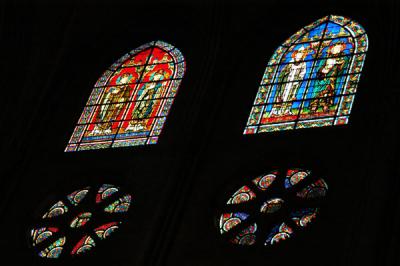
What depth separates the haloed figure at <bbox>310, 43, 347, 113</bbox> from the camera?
51.3ft

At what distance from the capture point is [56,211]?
51.5 ft

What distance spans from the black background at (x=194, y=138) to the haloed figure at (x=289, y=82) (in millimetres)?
446

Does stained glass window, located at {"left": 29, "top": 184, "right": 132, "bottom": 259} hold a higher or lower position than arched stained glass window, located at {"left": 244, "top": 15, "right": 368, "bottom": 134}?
lower

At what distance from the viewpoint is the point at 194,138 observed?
1553cm

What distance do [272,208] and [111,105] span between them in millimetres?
4299

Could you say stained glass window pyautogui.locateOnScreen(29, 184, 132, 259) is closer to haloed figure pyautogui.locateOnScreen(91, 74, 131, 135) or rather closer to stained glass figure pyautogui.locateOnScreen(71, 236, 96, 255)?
stained glass figure pyautogui.locateOnScreen(71, 236, 96, 255)

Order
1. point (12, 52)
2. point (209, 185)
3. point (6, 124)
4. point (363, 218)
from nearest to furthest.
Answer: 1. point (363, 218)
2. point (209, 185)
3. point (6, 124)
4. point (12, 52)

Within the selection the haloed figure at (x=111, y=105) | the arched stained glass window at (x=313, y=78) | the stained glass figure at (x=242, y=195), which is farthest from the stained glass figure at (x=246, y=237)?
the haloed figure at (x=111, y=105)

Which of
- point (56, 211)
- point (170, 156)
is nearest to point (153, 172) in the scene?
point (170, 156)

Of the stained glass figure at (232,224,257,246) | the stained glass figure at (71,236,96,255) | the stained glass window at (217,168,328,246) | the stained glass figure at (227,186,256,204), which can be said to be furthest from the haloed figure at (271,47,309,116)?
the stained glass figure at (71,236,96,255)

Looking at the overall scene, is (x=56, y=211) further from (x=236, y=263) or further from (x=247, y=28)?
(x=247, y=28)

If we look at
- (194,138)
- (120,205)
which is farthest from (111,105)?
(120,205)

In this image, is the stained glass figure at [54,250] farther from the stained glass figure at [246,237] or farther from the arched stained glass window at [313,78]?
the arched stained glass window at [313,78]

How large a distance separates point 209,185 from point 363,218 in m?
2.86
